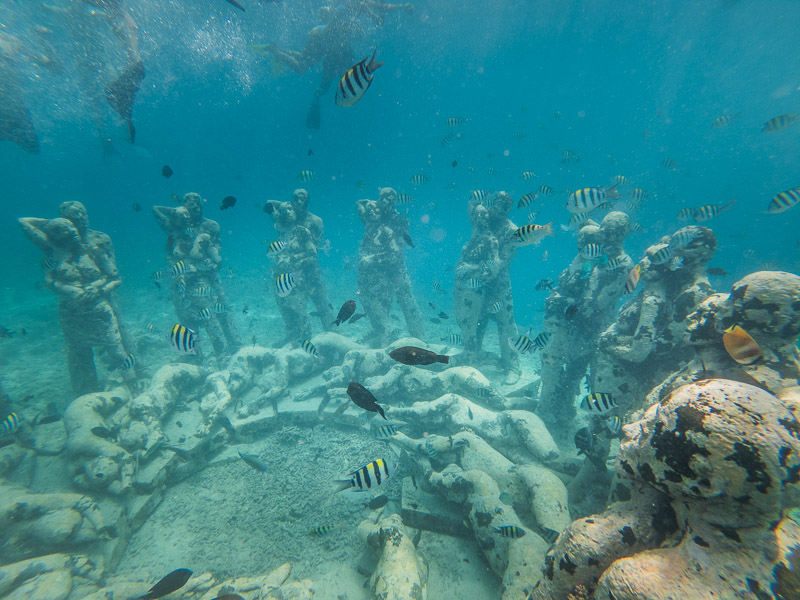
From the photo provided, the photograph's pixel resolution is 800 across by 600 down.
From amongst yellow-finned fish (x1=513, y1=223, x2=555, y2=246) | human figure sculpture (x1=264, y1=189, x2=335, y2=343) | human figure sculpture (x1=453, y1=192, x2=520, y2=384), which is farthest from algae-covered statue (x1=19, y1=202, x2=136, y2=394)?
yellow-finned fish (x1=513, y1=223, x2=555, y2=246)

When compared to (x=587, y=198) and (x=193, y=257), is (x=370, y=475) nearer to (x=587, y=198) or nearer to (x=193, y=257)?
(x=587, y=198)

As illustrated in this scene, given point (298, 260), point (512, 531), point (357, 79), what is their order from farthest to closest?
point (298, 260) → point (512, 531) → point (357, 79)

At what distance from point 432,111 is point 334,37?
17381mm

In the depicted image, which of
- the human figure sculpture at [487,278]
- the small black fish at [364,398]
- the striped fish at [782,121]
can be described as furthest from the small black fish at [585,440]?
the striped fish at [782,121]

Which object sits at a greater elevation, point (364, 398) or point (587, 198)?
point (587, 198)

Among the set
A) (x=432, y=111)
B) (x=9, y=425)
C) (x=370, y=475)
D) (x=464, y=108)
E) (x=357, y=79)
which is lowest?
(x=370, y=475)

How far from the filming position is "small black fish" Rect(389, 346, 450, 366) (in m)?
3.23

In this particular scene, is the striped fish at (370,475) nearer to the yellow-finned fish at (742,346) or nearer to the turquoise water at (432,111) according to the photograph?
the turquoise water at (432,111)

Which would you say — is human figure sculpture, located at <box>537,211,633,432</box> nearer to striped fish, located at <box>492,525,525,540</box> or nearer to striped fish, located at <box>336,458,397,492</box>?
striped fish, located at <box>492,525,525,540</box>

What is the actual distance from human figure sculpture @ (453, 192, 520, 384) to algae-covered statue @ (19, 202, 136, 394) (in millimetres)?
10332

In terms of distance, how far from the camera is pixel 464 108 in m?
33.4

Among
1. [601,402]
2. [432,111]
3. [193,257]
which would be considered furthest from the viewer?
[432,111]

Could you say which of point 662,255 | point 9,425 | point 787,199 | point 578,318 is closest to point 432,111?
point 787,199

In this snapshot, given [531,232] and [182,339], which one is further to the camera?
[531,232]
